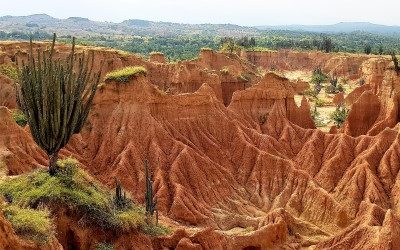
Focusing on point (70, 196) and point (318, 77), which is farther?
point (318, 77)

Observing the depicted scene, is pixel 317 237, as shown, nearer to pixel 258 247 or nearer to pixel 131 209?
pixel 258 247

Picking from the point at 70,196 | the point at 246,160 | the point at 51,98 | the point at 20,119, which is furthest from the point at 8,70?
the point at 70,196

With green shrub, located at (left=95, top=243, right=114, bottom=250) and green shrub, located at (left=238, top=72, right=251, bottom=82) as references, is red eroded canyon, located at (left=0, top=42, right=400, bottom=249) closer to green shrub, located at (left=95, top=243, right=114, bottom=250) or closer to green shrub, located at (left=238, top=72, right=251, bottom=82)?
green shrub, located at (left=95, top=243, right=114, bottom=250)

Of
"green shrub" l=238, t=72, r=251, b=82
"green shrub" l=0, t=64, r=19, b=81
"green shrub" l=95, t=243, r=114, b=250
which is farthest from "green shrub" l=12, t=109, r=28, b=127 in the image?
"green shrub" l=238, t=72, r=251, b=82

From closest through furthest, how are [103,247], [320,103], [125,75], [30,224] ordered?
[30,224] < [103,247] < [125,75] < [320,103]

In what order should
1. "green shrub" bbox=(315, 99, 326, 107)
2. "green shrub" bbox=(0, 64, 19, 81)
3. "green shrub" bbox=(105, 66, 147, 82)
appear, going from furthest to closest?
1. "green shrub" bbox=(315, 99, 326, 107)
2. "green shrub" bbox=(0, 64, 19, 81)
3. "green shrub" bbox=(105, 66, 147, 82)

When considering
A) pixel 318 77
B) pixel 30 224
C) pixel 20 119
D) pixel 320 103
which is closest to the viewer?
pixel 30 224

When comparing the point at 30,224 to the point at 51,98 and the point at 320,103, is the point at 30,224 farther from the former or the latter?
the point at 320,103
